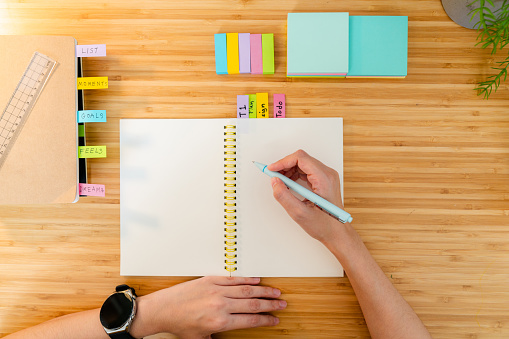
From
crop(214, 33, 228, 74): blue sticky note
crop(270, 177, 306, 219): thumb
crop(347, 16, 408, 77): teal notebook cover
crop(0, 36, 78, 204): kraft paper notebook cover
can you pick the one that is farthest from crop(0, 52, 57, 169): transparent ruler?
crop(347, 16, 408, 77): teal notebook cover

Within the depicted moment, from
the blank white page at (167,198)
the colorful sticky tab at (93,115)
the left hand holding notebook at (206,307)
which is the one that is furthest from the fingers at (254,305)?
the colorful sticky tab at (93,115)

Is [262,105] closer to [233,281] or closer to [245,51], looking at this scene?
[245,51]

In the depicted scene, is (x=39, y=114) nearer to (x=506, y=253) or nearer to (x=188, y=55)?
(x=188, y=55)

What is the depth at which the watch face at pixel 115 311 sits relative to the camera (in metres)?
0.75

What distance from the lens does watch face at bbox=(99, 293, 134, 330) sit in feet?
2.46

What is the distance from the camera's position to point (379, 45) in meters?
0.77

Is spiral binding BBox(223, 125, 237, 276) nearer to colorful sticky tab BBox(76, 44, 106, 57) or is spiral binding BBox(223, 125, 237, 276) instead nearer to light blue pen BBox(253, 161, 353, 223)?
light blue pen BBox(253, 161, 353, 223)

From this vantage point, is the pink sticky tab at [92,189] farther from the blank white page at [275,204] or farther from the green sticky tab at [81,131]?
the blank white page at [275,204]

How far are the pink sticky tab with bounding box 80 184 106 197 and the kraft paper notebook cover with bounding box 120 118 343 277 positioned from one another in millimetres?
46

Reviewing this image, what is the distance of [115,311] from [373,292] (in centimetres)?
60

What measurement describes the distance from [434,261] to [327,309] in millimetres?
289

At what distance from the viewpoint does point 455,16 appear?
772mm

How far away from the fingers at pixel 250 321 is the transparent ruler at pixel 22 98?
67 cm

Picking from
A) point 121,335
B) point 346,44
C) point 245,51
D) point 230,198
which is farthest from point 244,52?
point 121,335
